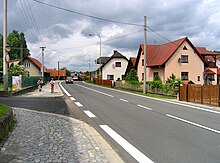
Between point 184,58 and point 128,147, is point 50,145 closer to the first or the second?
point 128,147

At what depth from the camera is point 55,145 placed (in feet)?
20.0

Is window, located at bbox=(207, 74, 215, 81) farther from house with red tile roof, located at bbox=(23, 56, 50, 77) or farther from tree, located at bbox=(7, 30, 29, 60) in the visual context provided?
tree, located at bbox=(7, 30, 29, 60)

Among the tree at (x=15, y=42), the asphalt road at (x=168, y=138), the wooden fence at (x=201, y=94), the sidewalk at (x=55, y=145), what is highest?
the tree at (x=15, y=42)

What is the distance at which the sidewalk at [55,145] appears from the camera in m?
5.11

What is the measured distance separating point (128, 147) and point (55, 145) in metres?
1.74

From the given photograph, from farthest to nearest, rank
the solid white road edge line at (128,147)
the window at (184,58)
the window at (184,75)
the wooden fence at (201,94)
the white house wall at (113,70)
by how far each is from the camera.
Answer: the white house wall at (113,70) → the window at (184,75) → the window at (184,58) → the wooden fence at (201,94) → the solid white road edge line at (128,147)

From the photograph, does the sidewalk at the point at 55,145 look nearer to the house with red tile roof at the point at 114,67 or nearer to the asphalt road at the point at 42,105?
the asphalt road at the point at 42,105

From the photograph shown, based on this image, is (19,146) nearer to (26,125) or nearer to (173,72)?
(26,125)

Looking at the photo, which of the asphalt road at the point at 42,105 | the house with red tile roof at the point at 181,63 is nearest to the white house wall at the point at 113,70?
the house with red tile roof at the point at 181,63

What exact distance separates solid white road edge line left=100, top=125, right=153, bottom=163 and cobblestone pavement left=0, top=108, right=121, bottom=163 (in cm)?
62

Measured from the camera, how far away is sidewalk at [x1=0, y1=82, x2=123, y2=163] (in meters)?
5.11

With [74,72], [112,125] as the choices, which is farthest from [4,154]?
[74,72]

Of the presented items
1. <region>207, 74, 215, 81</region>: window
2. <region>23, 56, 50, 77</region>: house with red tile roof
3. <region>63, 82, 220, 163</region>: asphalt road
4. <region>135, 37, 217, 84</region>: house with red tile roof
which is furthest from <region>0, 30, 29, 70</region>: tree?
<region>63, 82, 220, 163</region>: asphalt road

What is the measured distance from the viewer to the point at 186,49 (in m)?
39.7
